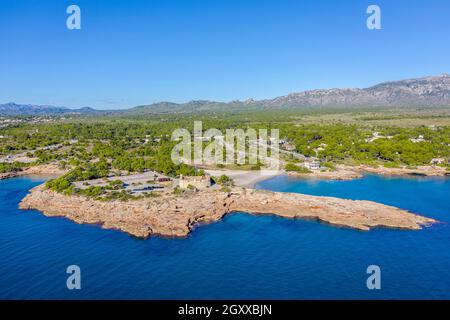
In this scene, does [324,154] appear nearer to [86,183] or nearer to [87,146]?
[86,183]

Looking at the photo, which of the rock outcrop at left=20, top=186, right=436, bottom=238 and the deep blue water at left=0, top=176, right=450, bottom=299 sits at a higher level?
the rock outcrop at left=20, top=186, right=436, bottom=238

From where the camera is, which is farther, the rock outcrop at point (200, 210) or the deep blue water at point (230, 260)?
the rock outcrop at point (200, 210)

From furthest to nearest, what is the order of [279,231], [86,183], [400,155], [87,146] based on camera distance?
[87,146], [400,155], [86,183], [279,231]

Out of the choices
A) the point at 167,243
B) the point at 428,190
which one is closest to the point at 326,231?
the point at 167,243

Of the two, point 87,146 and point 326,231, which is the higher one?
point 87,146

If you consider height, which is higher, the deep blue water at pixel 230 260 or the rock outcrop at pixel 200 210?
the rock outcrop at pixel 200 210

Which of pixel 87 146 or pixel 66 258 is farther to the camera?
pixel 87 146
